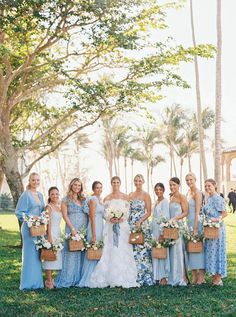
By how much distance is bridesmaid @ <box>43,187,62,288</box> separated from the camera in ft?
37.7

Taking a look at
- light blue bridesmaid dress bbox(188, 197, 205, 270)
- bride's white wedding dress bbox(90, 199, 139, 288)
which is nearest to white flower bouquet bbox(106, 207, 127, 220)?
bride's white wedding dress bbox(90, 199, 139, 288)

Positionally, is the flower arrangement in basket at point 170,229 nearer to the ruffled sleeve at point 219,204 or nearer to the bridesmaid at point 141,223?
the bridesmaid at point 141,223

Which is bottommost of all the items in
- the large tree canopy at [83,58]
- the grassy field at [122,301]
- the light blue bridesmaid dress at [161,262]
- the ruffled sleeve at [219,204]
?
the grassy field at [122,301]

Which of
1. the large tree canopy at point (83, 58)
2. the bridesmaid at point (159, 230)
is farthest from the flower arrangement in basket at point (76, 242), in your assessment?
the large tree canopy at point (83, 58)

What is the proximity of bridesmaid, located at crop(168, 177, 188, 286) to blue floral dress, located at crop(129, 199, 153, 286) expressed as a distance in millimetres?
440

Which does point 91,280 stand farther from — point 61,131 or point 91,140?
point 91,140

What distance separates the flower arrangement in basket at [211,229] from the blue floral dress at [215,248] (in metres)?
0.25

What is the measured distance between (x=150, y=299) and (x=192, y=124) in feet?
198

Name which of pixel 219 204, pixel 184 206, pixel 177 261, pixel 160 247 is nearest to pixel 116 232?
pixel 160 247

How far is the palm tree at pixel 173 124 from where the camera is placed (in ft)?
225

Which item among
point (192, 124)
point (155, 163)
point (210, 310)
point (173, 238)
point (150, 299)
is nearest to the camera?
point (210, 310)

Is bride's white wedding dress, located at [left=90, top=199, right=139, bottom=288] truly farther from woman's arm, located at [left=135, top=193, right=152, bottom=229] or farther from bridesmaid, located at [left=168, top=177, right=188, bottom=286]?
bridesmaid, located at [left=168, top=177, right=188, bottom=286]

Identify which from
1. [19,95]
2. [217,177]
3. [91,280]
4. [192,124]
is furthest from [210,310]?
[192,124]

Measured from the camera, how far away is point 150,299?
1021 cm
